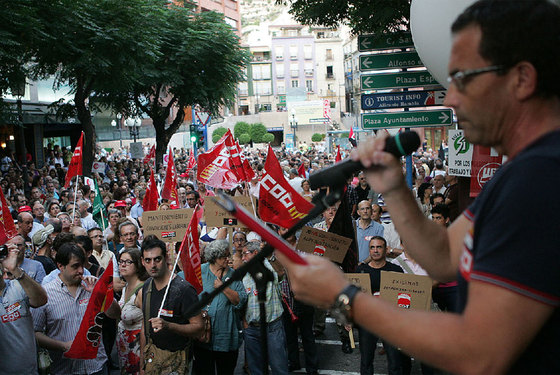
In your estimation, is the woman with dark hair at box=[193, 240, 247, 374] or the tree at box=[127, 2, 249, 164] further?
the tree at box=[127, 2, 249, 164]

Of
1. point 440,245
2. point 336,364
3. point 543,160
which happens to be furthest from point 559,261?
point 336,364

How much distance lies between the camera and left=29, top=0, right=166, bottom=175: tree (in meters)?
16.2

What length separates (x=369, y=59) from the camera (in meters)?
10.6

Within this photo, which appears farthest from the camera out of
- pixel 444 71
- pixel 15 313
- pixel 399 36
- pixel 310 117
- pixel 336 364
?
pixel 310 117

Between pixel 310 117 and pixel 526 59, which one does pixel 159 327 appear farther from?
pixel 310 117

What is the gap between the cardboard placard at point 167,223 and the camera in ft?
26.3

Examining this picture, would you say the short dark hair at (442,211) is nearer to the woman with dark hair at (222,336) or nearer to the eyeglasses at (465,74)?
the woman with dark hair at (222,336)

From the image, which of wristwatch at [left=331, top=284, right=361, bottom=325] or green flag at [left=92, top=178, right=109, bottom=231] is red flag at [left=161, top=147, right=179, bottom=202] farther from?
wristwatch at [left=331, top=284, right=361, bottom=325]

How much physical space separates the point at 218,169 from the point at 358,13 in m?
3.89

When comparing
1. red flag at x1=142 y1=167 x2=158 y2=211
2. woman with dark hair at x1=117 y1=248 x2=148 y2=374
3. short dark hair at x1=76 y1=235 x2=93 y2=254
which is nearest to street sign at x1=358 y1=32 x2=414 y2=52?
red flag at x1=142 y1=167 x2=158 y2=211

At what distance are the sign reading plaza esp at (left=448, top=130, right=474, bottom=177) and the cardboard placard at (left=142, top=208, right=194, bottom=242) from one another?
3737 millimetres

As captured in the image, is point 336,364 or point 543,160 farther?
point 336,364

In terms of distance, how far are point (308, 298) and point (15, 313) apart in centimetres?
409

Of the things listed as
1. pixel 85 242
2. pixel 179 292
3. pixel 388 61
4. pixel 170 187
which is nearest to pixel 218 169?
pixel 170 187
